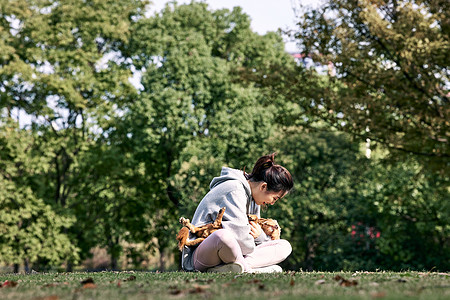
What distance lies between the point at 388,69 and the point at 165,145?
1094cm

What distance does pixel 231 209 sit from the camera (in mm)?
5828

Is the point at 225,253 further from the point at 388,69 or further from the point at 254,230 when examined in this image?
the point at 388,69

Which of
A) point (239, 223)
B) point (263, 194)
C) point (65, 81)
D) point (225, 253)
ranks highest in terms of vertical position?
point (65, 81)

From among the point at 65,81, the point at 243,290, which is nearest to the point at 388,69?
the point at 243,290

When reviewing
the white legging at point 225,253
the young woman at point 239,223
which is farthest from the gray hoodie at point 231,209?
the white legging at point 225,253

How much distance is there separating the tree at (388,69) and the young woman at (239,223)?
5572mm

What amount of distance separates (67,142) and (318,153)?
9.83 metres

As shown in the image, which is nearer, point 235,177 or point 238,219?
point 238,219

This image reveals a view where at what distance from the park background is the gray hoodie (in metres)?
6.81

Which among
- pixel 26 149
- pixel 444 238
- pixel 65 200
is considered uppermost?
pixel 26 149

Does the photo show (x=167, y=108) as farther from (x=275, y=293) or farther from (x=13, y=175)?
(x=275, y=293)

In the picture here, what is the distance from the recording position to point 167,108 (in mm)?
19625

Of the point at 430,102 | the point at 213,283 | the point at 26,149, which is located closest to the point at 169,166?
the point at 26,149

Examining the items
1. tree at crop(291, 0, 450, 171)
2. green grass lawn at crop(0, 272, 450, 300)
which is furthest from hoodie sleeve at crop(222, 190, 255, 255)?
tree at crop(291, 0, 450, 171)
